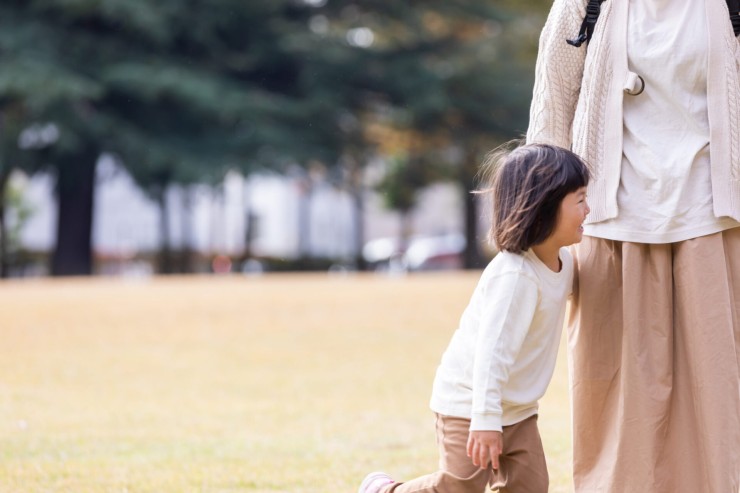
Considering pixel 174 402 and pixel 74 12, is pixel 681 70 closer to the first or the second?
pixel 174 402

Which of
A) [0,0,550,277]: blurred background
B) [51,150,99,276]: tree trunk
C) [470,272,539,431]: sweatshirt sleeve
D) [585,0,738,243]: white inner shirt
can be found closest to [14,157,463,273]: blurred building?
[51,150,99,276]: tree trunk

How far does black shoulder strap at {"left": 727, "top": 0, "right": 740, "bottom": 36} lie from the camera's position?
9.96 ft

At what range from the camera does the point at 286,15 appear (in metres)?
25.2

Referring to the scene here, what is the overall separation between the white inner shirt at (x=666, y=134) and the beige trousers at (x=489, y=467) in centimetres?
62

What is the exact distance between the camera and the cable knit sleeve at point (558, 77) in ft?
10.3

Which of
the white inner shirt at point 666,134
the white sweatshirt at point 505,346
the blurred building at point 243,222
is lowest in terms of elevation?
the white sweatshirt at point 505,346

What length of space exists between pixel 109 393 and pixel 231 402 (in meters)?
0.94

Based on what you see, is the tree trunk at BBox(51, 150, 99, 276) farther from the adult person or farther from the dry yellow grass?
the adult person

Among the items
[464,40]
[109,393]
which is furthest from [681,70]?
[464,40]

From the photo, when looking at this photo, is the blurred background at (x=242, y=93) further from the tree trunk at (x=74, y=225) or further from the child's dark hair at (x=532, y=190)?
the child's dark hair at (x=532, y=190)

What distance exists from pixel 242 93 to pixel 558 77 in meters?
20.1

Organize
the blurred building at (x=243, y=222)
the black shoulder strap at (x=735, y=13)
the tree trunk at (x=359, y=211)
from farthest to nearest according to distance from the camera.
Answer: the blurred building at (x=243, y=222)
the tree trunk at (x=359, y=211)
the black shoulder strap at (x=735, y=13)

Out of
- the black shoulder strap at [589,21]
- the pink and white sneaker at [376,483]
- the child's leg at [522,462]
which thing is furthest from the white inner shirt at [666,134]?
the pink and white sneaker at [376,483]

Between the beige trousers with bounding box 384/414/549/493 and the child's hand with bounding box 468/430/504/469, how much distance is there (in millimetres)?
78
